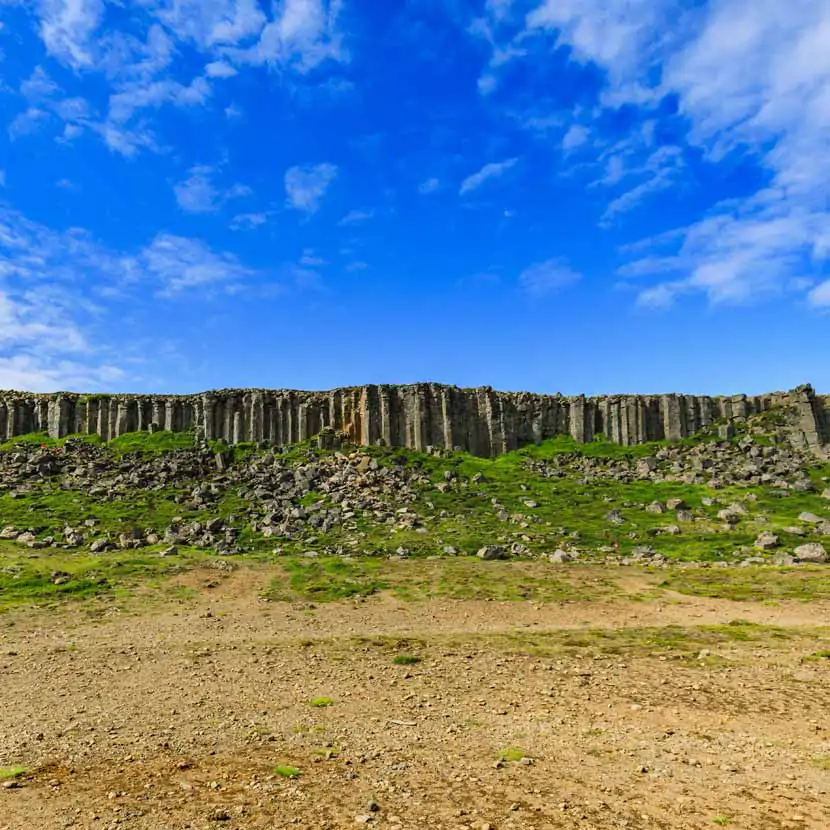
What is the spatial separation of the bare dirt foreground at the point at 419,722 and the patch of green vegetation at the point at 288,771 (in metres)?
0.08

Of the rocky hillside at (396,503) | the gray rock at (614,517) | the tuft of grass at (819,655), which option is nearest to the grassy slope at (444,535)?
the rocky hillside at (396,503)

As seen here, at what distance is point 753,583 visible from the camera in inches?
1174

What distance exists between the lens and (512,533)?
42.4 metres

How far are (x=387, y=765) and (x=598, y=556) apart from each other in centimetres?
2921

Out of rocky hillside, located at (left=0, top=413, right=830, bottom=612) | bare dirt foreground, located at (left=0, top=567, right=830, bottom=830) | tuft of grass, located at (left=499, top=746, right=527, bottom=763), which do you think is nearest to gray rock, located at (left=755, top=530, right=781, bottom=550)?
rocky hillside, located at (left=0, top=413, right=830, bottom=612)

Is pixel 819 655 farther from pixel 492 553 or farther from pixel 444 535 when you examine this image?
pixel 444 535

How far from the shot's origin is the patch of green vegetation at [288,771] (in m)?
10.9

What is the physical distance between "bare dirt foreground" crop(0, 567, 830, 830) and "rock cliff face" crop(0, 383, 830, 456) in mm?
Answer: 43741

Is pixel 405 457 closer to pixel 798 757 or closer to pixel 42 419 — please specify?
pixel 42 419

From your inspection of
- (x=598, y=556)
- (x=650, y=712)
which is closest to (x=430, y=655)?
(x=650, y=712)

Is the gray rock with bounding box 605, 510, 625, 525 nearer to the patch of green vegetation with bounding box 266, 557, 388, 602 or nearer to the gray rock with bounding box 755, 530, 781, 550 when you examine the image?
the gray rock with bounding box 755, 530, 781, 550

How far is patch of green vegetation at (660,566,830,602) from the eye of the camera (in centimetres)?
2719

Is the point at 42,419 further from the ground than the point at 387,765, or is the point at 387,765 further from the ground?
the point at 42,419

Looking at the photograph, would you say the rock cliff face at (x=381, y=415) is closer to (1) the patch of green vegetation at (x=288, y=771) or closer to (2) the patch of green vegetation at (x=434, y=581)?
(2) the patch of green vegetation at (x=434, y=581)
